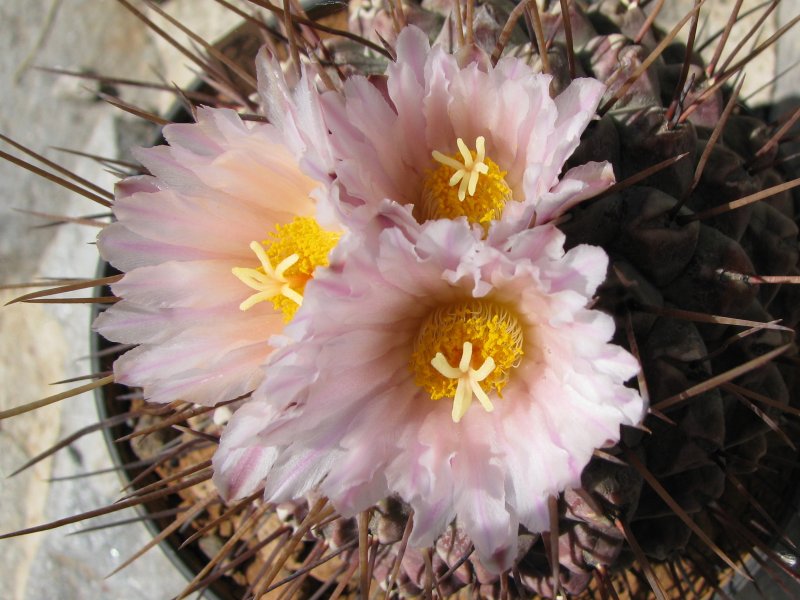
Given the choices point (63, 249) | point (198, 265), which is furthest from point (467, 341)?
point (63, 249)

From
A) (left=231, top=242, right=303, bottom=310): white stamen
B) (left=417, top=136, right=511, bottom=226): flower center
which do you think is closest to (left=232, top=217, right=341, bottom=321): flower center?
(left=231, top=242, right=303, bottom=310): white stamen

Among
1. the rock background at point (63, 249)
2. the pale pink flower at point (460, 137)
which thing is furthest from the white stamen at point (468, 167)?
the rock background at point (63, 249)

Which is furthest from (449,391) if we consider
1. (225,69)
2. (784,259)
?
(225,69)

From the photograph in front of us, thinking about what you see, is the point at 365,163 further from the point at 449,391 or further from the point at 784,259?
the point at 784,259

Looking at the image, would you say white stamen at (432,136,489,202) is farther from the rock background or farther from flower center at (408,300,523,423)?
the rock background

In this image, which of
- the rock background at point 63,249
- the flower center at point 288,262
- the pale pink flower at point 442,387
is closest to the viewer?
the pale pink flower at point 442,387

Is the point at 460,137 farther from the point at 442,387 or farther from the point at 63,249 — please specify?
the point at 63,249

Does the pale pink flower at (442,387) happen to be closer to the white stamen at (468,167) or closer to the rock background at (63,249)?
the white stamen at (468,167)
